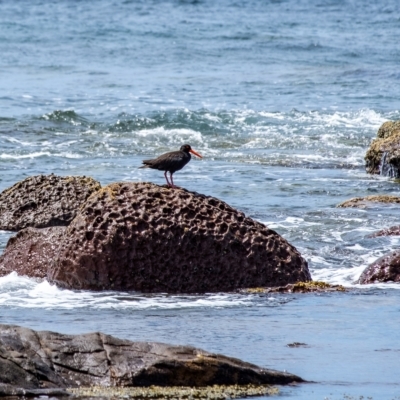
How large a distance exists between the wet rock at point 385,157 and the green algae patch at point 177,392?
1040cm

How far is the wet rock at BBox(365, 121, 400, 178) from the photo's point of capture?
15.4 metres

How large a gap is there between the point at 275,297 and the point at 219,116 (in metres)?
14.2

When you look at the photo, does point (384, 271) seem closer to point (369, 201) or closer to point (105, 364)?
point (105, 364)

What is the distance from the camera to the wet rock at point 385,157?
50.6ft

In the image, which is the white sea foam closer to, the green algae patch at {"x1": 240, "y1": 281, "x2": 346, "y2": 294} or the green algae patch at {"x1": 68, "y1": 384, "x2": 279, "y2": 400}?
the green algae patch at {"x1": 240, "y1": 281, "x2": 346, "y2": 294}

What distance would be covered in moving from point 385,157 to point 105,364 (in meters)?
10.8


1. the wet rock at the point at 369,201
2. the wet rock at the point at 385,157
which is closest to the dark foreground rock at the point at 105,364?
the wet rock at the point at 369,201

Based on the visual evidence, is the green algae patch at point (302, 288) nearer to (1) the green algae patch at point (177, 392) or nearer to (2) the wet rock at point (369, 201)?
(1) the green algae patch at point (177, 392)

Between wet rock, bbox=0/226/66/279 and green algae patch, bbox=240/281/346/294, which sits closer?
green algae patch, bbox=240/281/346/294

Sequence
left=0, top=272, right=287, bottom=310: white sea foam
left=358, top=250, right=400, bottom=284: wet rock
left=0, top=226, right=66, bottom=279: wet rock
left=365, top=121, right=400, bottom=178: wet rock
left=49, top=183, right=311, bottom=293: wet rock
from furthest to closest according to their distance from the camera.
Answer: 1. left=365, top=121, right=400, bottom=178: wet rock
2. left=0, top=226, right=66, bottom=279: wet rock
3. left=358, top=250, right=400, bottom=284: wet rock
4. left=49, top=183, right=311, bottom=293: wet rock
5. left=0, top=272, right=287, bottom=310: white sea foam

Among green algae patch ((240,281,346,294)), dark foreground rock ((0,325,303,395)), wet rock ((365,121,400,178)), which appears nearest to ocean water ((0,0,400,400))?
green algae patch ((240,281,346,294))

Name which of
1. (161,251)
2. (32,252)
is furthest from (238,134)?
(161,251)

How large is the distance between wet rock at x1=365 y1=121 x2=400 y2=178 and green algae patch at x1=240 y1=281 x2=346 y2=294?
23.3 feet

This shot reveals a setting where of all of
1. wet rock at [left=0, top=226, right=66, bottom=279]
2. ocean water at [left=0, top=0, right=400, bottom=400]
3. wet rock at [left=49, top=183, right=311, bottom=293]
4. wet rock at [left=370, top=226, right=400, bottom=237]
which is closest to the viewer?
ocean water at [left=0, top=0, right=400, bottom=400]
